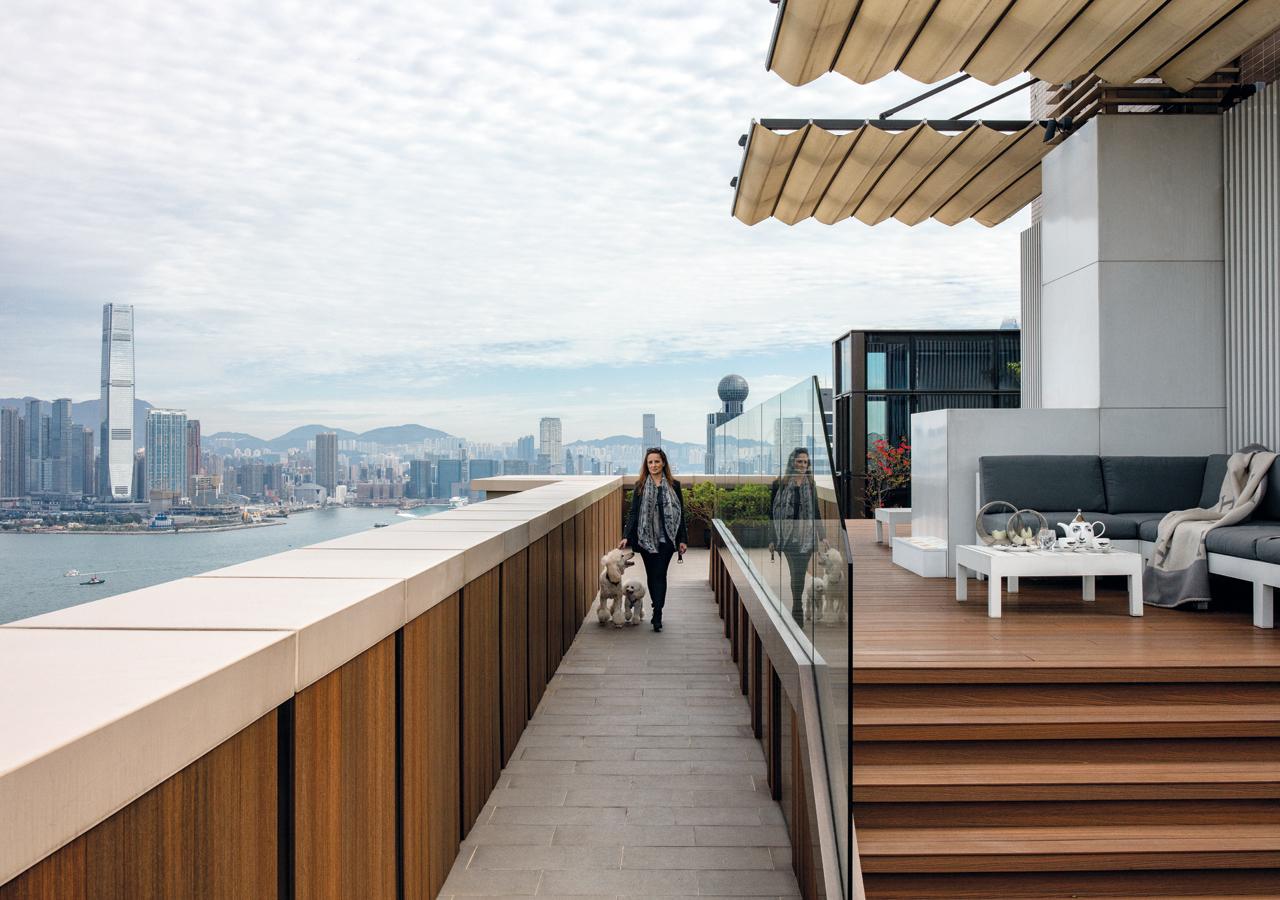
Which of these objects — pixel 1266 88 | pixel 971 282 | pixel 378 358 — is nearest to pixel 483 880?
pixel 1266 88

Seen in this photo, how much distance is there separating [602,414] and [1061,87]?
220 feet

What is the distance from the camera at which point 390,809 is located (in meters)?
2.51

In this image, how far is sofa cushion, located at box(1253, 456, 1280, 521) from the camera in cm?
583

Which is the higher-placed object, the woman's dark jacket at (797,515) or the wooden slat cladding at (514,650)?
the woman's dark jacket at (797,515)

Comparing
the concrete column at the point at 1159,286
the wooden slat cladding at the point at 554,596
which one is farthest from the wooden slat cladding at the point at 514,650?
the concrete column at the point at 1159,286

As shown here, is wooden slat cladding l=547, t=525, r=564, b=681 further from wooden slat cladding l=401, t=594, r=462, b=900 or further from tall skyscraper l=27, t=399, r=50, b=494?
tall skyscraper l=27, t=399, r=50, b=494

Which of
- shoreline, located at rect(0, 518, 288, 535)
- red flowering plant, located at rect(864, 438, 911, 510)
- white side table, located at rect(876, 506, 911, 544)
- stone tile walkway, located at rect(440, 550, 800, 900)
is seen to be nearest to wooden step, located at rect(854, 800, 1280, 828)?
stone tile walkway, located at rect(440, 550, 800, 900)

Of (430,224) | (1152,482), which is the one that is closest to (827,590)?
(1152,482)

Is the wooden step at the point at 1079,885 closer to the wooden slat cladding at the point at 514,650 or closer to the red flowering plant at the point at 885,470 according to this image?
the wooden slat cladding at the point at 514,650

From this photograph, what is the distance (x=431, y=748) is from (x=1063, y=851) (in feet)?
7.78

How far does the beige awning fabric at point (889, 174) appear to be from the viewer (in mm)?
8094

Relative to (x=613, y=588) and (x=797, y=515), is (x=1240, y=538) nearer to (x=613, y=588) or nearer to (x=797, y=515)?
(x=797, y=515)

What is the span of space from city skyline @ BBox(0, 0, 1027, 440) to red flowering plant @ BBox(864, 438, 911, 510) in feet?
10.4

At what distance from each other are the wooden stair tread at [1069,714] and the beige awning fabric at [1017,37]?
15.1 feet
